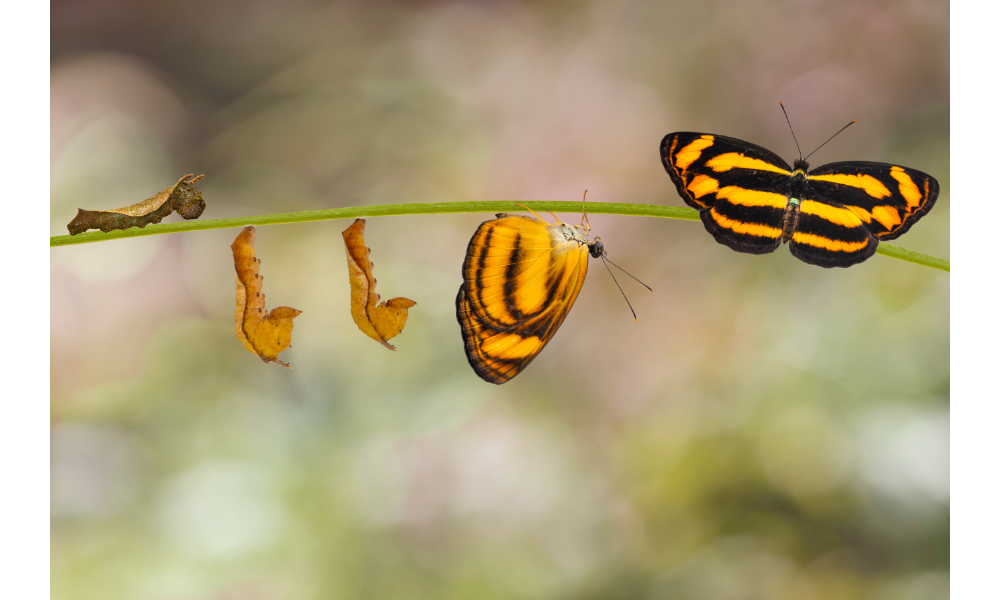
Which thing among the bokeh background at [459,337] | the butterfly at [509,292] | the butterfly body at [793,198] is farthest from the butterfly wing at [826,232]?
the bokeh background at [459,337]

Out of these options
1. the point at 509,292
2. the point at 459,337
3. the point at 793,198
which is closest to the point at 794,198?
the point at 793,198

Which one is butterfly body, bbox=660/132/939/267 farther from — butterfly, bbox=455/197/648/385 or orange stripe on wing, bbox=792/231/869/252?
butterfly, bbox=455/197/648/385

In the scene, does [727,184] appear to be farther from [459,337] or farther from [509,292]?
[459,337]

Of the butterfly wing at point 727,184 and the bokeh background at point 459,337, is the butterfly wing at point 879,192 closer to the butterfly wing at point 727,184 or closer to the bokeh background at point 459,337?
the butterfly wing at point 727,184

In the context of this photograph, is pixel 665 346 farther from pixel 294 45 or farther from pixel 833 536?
pixel 294 45

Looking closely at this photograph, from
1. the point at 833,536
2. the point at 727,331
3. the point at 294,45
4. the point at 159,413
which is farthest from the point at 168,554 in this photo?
the point at 833,536

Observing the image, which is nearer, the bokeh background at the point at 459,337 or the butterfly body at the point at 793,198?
the butterfly body at the point at 793,198

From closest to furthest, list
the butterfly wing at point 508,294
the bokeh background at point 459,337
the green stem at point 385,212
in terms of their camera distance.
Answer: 1. the green stem at point 385,212
2. the butterfly wing at point 508,294
3. the bokeh background at point 459,337

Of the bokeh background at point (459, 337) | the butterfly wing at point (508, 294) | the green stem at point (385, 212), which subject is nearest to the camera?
the green stem at point (385, 212)
